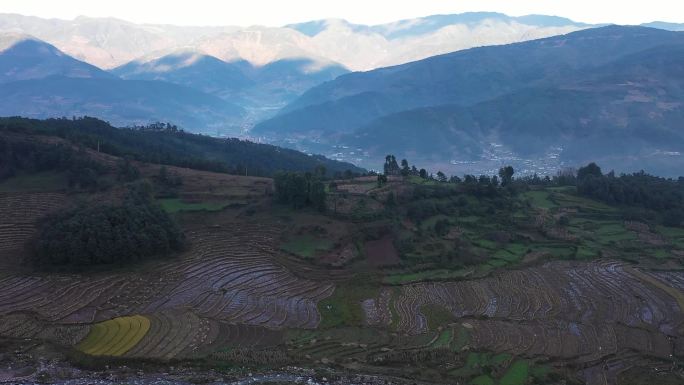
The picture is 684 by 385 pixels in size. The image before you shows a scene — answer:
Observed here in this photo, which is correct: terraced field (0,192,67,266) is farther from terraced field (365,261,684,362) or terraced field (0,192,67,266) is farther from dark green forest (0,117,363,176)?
terraced field (365,261,684,362)

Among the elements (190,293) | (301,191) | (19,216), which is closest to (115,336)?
(190,293)

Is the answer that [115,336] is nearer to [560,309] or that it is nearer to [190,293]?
[190,293]

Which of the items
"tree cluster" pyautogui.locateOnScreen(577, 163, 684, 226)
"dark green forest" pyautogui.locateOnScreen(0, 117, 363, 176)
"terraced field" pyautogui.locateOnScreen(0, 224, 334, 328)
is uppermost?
"dark green forest" pyautogui.locateOnScreen(0, 117, 363, 176)

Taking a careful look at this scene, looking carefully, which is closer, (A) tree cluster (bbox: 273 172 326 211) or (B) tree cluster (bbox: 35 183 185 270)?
(B) tree cluster (bbox: 35 183 185 270)

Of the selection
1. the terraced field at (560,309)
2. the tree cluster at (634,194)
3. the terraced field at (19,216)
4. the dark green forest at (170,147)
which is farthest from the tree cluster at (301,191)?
the tree cluster at (634,194)

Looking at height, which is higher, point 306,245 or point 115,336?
point 306,245

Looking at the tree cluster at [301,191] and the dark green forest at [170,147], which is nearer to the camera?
the tree cluster at [301,191]

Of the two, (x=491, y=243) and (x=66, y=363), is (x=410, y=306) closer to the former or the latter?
(x=491, y=243)

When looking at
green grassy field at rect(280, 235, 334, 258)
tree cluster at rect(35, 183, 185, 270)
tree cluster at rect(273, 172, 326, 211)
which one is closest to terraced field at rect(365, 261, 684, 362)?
green grassy field at rect(280, 235, 334, 258)

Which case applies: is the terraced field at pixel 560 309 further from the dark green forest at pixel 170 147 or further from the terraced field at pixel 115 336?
the dark green forest at pixel 170 147

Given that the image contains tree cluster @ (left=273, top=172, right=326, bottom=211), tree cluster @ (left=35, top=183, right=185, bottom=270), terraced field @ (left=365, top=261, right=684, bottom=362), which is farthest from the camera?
tree cluster @ (left=273, top=172, right=326, bottom=211)

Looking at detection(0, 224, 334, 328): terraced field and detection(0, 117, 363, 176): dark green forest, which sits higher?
detection(0, 117, 363, 176): dark green forest
